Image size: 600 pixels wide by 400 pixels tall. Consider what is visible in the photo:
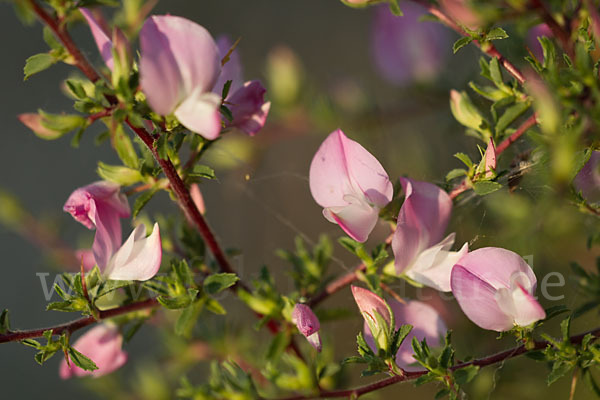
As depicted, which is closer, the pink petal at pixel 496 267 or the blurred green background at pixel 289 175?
the pink petal at pixel 496 267

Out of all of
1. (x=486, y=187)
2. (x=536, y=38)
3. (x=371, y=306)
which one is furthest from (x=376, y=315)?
(x=536, y=38)

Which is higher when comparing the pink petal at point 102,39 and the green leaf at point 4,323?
the pink petal at point 102,39

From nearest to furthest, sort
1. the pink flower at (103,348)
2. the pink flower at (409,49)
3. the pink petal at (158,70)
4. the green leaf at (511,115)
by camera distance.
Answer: the pink petal at (158,70)
the green leaf at (511,115)
the pink flower at (103,348)
the pink flower at (409,49)

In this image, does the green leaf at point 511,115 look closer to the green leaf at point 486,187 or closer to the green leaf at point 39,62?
the green leaf at point 486,187

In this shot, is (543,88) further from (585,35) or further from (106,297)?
(106,297)

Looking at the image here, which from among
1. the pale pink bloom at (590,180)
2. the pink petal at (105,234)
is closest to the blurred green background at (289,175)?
the pale pink bloom at (590,180)

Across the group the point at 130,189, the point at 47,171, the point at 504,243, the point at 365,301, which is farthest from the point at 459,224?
the point at 47,171

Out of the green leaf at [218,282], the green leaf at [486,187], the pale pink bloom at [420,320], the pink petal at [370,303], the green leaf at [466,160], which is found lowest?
the pale pink bloom at [420,320]
